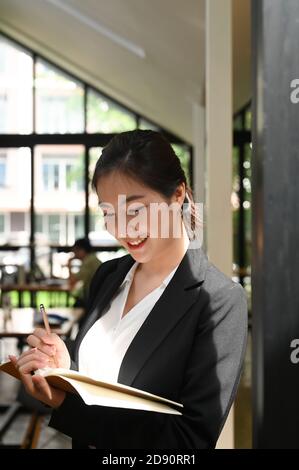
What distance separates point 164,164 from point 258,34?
1.21 feet

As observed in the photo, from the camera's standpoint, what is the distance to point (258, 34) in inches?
40.5

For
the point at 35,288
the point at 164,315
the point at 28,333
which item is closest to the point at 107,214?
the point at 164,315

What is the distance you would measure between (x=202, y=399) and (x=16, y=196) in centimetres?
939

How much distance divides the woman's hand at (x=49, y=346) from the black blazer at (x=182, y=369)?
0.07m

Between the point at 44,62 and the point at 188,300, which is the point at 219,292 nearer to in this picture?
the point at 188,300

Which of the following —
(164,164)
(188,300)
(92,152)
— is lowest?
(188,300)

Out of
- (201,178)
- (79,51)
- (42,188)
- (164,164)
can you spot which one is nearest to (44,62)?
(79,51)

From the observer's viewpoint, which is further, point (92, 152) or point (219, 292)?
point (92, 152)

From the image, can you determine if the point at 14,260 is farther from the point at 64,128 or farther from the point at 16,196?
the point at 64,128

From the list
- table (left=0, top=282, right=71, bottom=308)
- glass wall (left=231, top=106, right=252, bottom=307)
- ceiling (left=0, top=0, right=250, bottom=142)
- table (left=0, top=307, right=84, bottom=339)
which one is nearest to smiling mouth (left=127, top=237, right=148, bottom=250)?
ceiling (left=0, top=0, right=250, bottom=142)

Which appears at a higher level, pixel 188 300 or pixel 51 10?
pixel 51 10

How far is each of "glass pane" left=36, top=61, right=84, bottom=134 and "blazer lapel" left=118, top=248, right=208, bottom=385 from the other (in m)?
9.18

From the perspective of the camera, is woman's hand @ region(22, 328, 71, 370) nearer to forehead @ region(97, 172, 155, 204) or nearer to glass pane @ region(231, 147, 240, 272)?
forehead @ region(97, 172, 155, 204)

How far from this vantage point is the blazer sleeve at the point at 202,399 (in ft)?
4.11
